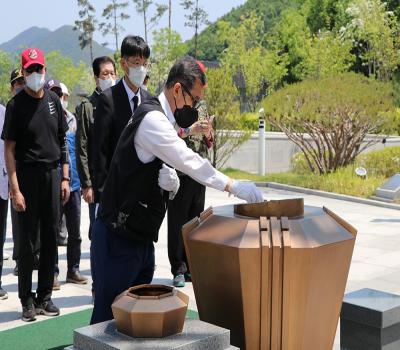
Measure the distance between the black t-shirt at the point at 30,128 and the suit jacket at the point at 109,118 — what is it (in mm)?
489

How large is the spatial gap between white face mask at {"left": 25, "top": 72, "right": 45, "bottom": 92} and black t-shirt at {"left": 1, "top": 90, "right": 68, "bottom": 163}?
0.11 metres

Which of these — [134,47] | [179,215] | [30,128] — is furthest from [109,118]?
[179,215]

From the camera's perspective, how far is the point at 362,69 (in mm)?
42969

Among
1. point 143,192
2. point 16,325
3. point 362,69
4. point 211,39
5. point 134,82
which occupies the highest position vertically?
point 211,39

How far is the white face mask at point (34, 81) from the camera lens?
15.8 feet

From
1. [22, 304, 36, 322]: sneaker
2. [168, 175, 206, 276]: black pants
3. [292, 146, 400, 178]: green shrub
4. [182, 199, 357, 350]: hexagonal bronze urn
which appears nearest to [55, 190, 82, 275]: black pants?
[168, 175, 206, 276]: black pants

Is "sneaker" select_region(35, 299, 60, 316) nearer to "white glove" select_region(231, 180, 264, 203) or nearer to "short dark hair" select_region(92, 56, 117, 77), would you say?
"short dark hair" select_region(92, 56, 117, 77)

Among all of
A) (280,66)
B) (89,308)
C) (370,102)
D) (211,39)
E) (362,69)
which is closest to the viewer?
(89,308)

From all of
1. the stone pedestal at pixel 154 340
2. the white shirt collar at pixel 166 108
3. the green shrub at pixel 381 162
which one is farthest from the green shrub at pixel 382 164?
the stone pedestal at pixel 154 340

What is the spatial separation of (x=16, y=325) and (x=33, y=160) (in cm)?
118

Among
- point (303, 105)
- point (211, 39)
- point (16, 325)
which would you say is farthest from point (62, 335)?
point (211, 39)

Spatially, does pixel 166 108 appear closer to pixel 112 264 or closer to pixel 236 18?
pixel 112 264

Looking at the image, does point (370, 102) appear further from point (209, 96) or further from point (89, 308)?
point (89, 308)

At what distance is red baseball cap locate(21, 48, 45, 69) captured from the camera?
4.90m
